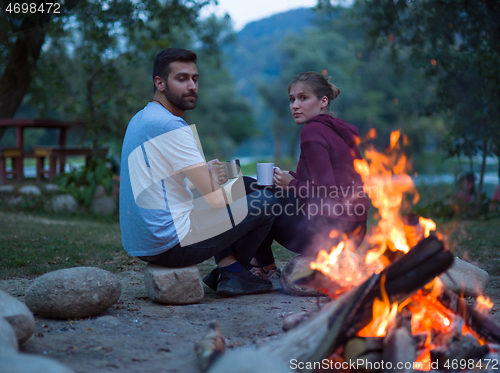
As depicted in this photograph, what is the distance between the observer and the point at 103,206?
9867mm

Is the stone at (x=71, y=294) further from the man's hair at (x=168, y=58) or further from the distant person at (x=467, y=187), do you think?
the distant person at (x=467, y=187)

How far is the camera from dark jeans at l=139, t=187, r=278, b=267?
11.8 feet

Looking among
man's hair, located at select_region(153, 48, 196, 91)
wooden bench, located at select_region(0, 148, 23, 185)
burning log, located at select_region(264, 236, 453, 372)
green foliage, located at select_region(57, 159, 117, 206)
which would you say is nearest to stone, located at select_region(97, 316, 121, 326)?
burning log, located at select_region(264, 236, 453, 372)

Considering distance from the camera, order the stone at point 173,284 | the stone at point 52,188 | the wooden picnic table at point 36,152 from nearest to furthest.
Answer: the stone at point 173,284 < the stone at point 52,188 < the wooden picnic table at point 36,152

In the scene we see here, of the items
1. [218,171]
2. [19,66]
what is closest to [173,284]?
[218,171]

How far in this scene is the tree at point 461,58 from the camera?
8258mm

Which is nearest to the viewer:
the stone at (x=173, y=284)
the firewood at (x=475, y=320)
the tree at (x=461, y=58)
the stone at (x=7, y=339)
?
the stone at (x=7, y=339)

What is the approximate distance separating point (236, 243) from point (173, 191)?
0.77 meters

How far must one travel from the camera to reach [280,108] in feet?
144

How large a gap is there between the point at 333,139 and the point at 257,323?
162 centimetres

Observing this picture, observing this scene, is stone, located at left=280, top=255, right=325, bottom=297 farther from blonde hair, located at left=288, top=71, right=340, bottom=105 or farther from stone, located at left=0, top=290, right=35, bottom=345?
stone, located at left=0, top=290, right=35, bottom=345

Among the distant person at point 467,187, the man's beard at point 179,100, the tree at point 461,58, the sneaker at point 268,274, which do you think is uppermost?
the tree at point 461,58

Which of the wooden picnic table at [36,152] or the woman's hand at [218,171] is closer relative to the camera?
the woman's hand at [218,171]

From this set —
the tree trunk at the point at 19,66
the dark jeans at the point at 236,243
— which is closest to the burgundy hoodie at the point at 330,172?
the dark jeans at the point at 236,243
